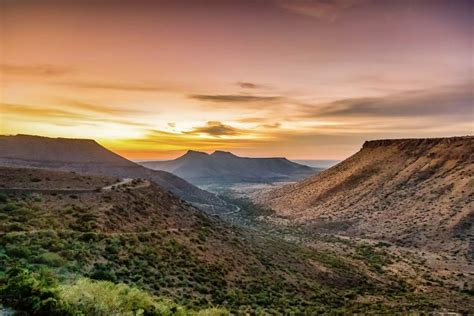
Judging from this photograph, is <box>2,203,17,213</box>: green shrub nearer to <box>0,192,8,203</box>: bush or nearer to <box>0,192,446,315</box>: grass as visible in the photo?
<box>0,192,446,315</box>: grass

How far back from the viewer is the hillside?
909 inches

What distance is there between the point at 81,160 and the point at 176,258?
135889mm

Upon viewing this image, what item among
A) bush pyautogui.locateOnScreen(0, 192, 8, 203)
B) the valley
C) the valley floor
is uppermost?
bush pyautogui.locateOnScreen(0, 192, 8, 203)

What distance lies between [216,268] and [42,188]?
61.3 feet

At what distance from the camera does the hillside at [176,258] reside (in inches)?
909

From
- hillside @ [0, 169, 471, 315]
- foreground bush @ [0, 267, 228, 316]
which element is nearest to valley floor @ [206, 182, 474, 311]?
hillside @ [0, 169, 471, 315]

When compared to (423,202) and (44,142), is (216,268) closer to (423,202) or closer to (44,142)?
(423,202)

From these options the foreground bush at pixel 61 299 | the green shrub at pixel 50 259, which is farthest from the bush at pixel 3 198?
the foreground bush at pixel 61 299

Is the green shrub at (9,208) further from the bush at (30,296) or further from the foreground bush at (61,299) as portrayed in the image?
the bush at (30,296)

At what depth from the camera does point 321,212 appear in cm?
8775

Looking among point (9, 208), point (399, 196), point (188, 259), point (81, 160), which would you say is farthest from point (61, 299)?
point (81, 160)

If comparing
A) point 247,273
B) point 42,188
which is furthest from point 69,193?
point 247,273

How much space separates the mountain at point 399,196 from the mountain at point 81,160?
3677 centimetres

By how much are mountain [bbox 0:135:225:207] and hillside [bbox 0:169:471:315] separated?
8101 centimetres
